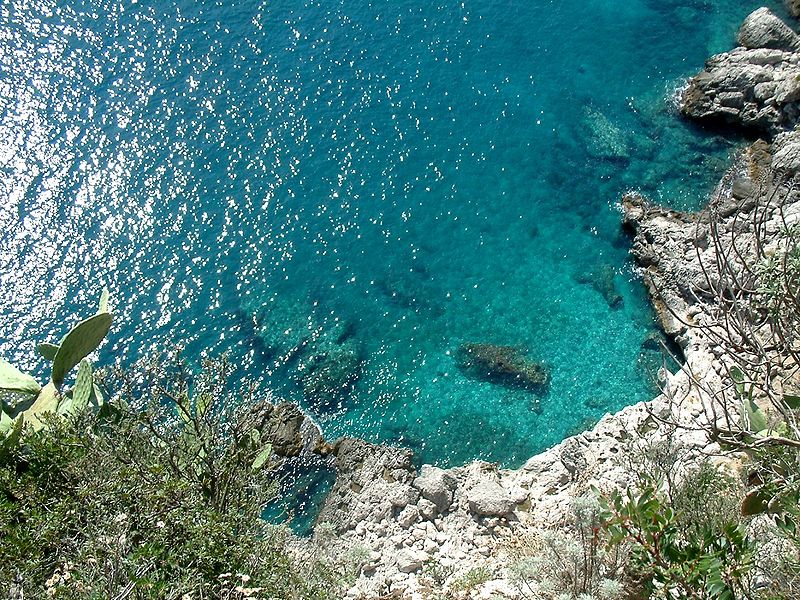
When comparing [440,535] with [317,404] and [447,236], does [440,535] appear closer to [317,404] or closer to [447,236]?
[317,404]

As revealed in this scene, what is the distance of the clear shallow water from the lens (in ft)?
68.0

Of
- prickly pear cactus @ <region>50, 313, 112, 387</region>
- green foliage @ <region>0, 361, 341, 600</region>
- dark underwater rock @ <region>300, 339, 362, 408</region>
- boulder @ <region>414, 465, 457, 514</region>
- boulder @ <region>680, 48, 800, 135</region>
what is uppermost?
boulder @ <region>680, 48, 800, 135</region>

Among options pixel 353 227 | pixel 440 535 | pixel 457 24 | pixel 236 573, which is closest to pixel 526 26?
pixel 457 24

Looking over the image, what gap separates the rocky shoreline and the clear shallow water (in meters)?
1.01

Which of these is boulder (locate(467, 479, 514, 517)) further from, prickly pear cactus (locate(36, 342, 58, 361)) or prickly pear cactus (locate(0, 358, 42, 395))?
prickly pear cactus (locate(36, 342, 58, 361))

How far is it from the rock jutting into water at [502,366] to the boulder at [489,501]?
14.5 ft

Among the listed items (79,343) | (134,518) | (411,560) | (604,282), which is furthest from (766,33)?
(134,518)

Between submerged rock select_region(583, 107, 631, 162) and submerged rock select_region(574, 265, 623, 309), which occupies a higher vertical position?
submerged rock select_region(583, 107, 631, 162)

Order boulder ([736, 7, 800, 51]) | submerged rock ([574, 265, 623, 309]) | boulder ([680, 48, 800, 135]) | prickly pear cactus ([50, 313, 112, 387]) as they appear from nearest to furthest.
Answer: prickly pear cactus ([50, 313, 112, 387]) < submerged rock ([574, 265, 623, 309]) < boulder ([680, 48, 800, 135]) < boulder ([736, 7, 800, 51])

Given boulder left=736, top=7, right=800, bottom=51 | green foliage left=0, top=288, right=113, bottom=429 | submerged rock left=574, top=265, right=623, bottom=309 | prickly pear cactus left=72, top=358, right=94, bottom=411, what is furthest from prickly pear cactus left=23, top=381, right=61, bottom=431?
boulder left=736, top=7, right=800, bottom=51

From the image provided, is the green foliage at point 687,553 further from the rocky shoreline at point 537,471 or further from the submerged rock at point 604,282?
the submerged rock at point 604,282

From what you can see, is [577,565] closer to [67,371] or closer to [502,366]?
[67,371]

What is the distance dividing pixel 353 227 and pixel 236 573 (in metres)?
15.6

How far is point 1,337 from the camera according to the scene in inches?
801
